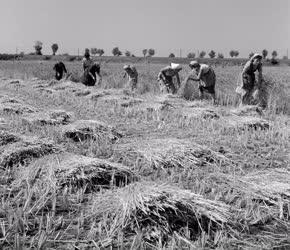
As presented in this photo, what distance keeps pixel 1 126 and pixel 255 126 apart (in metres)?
3.66

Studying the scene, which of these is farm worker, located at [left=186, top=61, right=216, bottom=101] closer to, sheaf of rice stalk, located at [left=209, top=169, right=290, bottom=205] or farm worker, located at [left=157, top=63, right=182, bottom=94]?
farm worker, located at [left=157, top=63, right=182, bottom=94]

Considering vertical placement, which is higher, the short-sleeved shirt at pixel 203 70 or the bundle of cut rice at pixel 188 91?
the short-sleeved shirt at pixel 203 70

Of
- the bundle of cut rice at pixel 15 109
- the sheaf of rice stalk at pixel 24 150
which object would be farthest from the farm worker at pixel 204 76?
the sheaf of rice stalk at pixel 24 150

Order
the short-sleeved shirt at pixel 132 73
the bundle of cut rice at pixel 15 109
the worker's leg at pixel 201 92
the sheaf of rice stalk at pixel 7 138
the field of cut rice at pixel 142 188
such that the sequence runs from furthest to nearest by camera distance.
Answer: the short-sleeved shirt at pixel 132 73 < the worker's leg at pixel 201 92 < the bundle of cut rice at pixel 15 109 < the sheaf of rice stalk at pixel 7 138 < the field of cut rice at pixel 142 188

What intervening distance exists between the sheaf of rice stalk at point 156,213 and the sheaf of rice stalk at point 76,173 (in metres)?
0.45

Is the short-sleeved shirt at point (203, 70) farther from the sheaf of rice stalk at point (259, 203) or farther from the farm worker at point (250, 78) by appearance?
the sheaf of rice stalk at point (259, 203)

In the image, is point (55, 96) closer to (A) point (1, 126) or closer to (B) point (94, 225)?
(A) point (1, 126)

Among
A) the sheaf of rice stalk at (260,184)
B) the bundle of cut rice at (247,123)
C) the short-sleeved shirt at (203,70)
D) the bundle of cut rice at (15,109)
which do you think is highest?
the short-sleeved shirt at (203,70)

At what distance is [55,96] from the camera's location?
10.5 metres

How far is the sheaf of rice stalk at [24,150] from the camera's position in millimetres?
3919

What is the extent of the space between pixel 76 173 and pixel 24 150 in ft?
2.78

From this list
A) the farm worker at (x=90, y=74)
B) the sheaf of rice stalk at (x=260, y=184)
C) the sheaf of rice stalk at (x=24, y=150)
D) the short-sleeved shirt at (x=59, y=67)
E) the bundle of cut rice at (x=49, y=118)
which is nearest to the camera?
the sheaf of rice stalk at (x=260, y=184)

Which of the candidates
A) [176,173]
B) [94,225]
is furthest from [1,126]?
[94,225]

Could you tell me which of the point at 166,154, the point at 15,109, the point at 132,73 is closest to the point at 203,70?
the point at 132,73
